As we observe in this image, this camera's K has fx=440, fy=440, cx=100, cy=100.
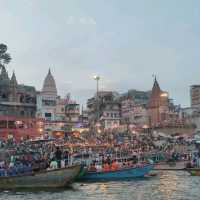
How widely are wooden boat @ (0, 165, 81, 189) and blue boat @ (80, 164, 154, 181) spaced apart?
19.1 feet

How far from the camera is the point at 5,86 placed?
8825 centimetres

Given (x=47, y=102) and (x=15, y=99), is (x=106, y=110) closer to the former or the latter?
(x=47, y=102)

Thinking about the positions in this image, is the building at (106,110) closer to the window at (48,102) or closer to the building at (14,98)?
the window at (48,102)

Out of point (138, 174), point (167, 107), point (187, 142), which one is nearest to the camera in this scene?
point (138, 174)

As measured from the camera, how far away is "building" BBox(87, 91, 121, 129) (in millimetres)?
107412

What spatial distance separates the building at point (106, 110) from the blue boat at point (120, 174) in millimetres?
62491

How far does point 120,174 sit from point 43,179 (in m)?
9.17

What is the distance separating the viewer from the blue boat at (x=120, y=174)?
37.8 m

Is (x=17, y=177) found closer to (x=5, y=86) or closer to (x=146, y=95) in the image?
(x=5, y=86)

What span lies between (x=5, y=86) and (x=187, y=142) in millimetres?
38798

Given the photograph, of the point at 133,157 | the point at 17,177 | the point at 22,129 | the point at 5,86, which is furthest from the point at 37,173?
the point at 5,86

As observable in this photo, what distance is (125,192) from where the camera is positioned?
29812 mm

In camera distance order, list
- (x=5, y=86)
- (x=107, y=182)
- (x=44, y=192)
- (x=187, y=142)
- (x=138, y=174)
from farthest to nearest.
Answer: (x=5, y=86) → (x=187, y=142) → (x=138, y=174) → (x=107, y=182) → (x=44, y=192)

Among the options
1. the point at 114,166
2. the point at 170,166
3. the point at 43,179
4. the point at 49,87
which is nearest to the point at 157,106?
the point at 49,87
